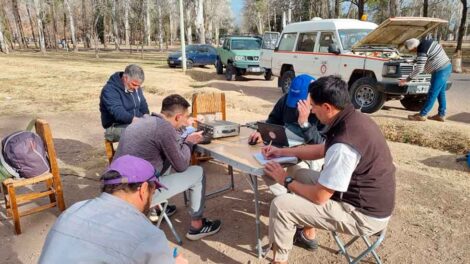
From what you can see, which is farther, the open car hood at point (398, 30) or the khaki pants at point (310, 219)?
the open car hood at point (398, 30)

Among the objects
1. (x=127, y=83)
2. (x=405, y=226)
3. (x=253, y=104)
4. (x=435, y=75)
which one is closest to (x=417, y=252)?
(x=405, y=226)

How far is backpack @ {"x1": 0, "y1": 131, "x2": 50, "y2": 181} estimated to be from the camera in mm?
3420

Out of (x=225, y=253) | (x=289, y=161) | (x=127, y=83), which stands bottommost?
(x=225, y=253)

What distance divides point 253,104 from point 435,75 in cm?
409

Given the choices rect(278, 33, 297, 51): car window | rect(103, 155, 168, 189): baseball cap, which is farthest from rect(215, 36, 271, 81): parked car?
rect(103, 155, 168, 189): baseball cap

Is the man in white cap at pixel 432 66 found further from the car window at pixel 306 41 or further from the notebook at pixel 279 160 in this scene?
the notebook at pixel 279 160

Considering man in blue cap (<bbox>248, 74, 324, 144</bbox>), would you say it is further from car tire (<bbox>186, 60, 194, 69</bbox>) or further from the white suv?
car tire (<bbox>186, 60, 194, 69</bbox>)

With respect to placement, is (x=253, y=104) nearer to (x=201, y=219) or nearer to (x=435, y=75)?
(x=435, y=75)

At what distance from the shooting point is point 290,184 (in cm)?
246

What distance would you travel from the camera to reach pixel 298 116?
3490mm

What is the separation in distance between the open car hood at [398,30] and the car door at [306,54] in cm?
143

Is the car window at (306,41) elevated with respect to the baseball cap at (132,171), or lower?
elevated

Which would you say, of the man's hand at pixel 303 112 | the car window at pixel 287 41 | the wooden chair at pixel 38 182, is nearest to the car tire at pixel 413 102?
the car window at pixel 287 41

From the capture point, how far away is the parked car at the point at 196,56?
19891 millimetres
